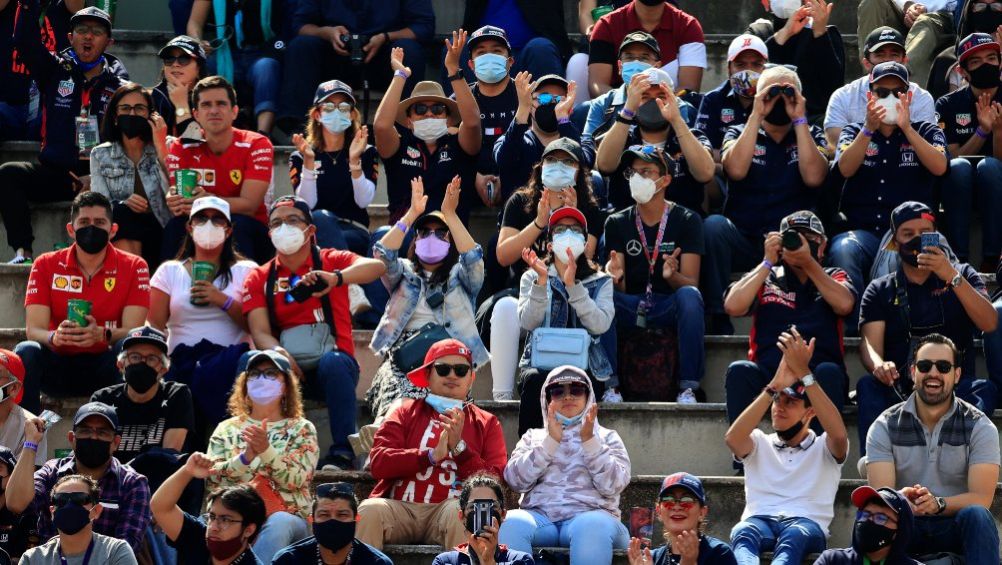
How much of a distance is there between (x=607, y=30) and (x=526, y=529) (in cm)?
511

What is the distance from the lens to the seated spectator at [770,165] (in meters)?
12.1

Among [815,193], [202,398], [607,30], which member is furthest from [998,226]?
[202,398]

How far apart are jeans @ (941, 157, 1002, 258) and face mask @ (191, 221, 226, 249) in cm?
438

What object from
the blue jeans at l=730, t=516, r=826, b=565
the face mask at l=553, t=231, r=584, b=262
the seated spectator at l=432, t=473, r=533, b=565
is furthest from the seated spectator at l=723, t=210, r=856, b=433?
the seated spectator at l=432, t=473, r=533, b=565

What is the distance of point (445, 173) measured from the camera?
495 inches

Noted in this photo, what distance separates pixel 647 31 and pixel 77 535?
6196 millimetres

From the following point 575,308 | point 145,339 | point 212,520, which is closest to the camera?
point 212,520

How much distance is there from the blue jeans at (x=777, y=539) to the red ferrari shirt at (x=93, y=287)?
370cm

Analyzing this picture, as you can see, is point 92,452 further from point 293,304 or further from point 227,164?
point 227,164

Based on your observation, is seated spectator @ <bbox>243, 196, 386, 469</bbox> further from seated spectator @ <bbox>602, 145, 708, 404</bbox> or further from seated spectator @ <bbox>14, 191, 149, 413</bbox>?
seated spectator @ <bbox>602, 145, 708, 404</bbox>

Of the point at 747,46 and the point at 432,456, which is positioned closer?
the point at 432,456

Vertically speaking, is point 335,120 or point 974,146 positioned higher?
point 974,146

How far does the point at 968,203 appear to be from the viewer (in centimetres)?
1212

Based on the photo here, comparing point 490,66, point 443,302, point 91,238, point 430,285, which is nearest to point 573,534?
point 443,302
